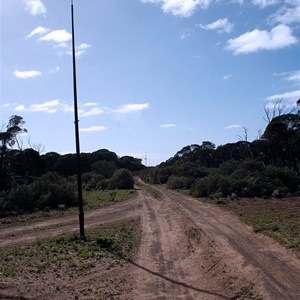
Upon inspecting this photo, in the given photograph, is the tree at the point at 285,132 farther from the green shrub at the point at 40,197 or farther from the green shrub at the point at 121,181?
the green shrub at the point at 40,197

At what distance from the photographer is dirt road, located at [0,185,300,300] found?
370 inches

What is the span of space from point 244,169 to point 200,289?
39.9 metres

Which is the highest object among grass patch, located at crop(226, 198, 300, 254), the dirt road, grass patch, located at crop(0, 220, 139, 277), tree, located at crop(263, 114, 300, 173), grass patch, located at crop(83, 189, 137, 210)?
tree, located at crop(263, 114, 300, 173)

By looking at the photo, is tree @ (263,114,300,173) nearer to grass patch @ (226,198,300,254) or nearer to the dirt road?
grass patch @ (226,198,300,254)

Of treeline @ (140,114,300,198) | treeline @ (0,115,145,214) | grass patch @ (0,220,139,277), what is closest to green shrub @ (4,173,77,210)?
treeline @ (0,115,145,214)

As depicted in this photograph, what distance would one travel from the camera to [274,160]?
2643 inches

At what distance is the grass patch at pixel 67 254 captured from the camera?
39.5ft

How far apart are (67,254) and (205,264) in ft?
14.8

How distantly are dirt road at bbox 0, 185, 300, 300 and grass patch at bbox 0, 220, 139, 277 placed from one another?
0.73 meters

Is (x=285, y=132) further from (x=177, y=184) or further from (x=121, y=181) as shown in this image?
(x=121, y=181)

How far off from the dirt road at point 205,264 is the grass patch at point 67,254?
2.40ft

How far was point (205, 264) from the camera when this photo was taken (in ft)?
40.3

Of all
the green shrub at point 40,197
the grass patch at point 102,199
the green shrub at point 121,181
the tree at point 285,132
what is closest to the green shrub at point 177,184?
the green shrub at point 121,181

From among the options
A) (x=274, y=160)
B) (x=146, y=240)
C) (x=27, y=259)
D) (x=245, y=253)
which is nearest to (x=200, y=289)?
(x=245, y=253)
